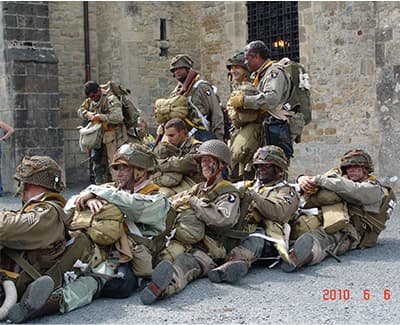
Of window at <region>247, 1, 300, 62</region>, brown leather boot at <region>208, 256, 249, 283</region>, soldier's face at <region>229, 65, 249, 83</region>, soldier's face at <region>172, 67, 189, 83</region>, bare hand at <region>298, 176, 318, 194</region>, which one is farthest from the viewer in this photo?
window at <region>247, 1, 300, 62</region>

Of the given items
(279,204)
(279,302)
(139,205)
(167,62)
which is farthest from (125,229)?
(167,62)

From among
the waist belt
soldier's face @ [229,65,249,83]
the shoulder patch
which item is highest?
soldier's face @ [229,65,249,83]

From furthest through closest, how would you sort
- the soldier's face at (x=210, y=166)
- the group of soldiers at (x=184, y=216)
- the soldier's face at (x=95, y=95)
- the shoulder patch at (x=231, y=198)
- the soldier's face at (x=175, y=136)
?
the soldier's face at (x=95, y=95) < the soldier's face at (x=175, y=136) < the soldier's face at (x=210, y=166) < the shoulder patch at (x=231, y=198) < the group of soldiers at (x=184, y=216)

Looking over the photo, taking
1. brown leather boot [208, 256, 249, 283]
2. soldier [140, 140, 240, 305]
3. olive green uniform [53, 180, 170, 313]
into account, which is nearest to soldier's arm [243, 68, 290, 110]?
soldier [140, 140, 240, 305]

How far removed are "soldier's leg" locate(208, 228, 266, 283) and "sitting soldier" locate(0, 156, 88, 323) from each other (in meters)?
1.09

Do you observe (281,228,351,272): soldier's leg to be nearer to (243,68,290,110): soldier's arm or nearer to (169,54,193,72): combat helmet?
(243,68,290,110): soldier's arm

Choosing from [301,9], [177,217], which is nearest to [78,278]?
[177,217]

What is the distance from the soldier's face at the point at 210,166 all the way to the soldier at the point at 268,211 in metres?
0.41

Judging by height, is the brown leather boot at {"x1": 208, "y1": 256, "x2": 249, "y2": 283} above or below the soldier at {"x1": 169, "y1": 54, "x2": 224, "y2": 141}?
below

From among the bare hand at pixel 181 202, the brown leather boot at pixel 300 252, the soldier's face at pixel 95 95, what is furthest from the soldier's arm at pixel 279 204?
the soldier's face at pixel 95 95

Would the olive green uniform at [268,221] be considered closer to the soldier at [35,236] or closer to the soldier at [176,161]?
the soldier at [176,161]

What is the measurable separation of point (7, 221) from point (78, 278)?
76cm

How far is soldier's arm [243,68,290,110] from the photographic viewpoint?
290 inches

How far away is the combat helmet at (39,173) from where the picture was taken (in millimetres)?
5066
